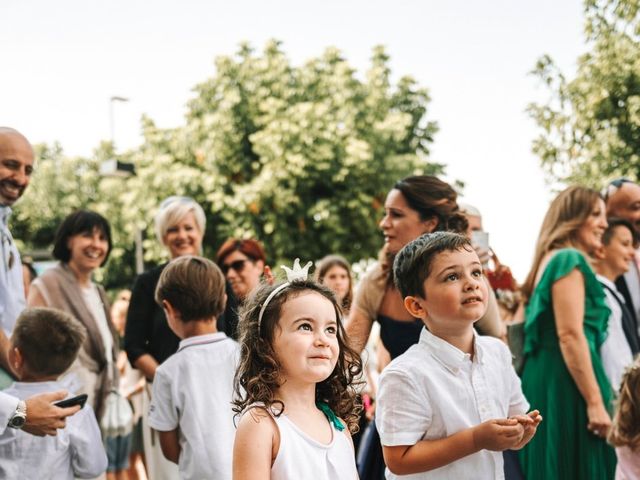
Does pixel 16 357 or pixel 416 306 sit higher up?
pixel 416 306

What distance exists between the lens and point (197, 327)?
3.43 meters

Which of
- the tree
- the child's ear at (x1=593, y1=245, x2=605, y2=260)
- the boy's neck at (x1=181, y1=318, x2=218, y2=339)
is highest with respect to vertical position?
the tree

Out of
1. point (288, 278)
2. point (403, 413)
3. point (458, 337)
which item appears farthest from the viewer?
point (458, 337)

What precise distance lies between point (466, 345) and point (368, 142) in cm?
2236

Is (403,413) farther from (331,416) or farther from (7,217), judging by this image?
(7,217)

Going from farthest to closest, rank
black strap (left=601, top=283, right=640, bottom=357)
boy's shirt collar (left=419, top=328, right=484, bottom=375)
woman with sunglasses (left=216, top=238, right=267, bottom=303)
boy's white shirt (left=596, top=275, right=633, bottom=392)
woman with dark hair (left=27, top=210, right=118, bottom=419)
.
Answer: woman with sunglasses (left=216, top=238, right=267, bottom=303)
woman with dark hair (left=27, top=210, right=118, bottom=419)
black strap (left=601, top=283, right=640, bottom=357)
boy's white shirt (left=596, top=275, right=633, bottom=392)
boy's shirt collar (left=419, top=328, right=484, bottom=375)

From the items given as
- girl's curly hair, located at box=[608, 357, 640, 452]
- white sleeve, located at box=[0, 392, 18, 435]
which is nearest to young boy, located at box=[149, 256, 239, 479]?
white sleeve, located at box=[0, 392, 18, 435]

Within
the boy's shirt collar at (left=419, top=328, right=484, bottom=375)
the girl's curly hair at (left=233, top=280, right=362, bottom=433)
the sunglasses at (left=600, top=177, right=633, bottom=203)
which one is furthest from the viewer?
the sunglasses at (left=600, top=177, right=633, bottom=203)

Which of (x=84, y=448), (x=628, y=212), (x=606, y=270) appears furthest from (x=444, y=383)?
(x=628, y=212)

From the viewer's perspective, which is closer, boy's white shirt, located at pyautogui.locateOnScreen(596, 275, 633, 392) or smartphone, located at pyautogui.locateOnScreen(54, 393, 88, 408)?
smartphone, located at pyautogui.locateOnScreen(54, 393, 88, 408)

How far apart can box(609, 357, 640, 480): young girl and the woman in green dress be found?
1.02 ft

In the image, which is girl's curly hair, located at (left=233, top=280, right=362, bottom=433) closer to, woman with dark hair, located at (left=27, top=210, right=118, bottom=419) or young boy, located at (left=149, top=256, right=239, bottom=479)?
young boy, located at (left=149, top=256, right=239, bottom=479)

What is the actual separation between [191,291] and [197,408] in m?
0.51

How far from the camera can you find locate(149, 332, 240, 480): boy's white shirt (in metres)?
3.26
